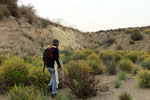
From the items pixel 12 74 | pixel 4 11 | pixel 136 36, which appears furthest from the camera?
pixel 136 36

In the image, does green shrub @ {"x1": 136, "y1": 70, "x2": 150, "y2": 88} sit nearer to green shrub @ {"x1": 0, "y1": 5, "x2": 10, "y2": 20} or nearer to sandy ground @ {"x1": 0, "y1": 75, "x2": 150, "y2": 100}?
sandy ground @ {"x1": 0, "y1": 75, "x2": 150, "y2": 100}

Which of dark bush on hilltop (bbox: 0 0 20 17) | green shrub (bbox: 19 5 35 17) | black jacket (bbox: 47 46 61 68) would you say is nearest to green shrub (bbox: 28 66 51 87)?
black jacket (bbox: 47 46 61 68)

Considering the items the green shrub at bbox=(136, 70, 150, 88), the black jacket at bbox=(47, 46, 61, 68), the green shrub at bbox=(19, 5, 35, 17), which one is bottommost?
the green shrub at bbox=(136, 70, 150, 88)

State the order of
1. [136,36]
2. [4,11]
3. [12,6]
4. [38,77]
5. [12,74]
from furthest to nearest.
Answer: [136,36]
[12,6]
[4,11]
[38,77]
[12,74]

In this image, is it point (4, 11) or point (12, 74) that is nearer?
point (12, 74)

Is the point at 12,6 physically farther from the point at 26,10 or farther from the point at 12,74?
the point at 12,74

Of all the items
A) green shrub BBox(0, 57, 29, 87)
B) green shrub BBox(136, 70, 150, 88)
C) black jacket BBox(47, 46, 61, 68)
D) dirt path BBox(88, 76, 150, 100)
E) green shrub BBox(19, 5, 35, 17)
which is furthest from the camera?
green shrub BBox(19, 5, 35, 17)

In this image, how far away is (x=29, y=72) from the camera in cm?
735

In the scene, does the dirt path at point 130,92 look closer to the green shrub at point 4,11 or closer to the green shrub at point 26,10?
the green shrub at point 4,11

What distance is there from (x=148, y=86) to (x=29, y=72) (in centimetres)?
503

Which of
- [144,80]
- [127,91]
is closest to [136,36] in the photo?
[144,80]

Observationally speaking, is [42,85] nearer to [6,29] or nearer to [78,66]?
[78,66]

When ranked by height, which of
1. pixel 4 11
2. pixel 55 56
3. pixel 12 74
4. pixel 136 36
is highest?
pixel 4 11

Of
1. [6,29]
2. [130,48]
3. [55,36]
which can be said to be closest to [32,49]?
[6,29]
